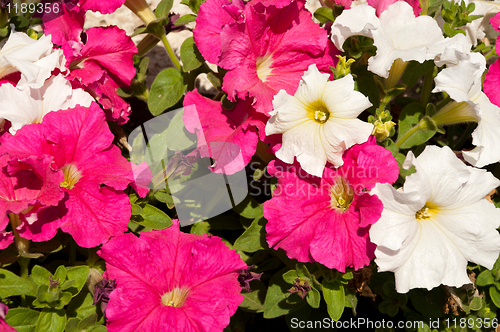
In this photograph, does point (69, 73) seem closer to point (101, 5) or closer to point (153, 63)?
point (101, 5)

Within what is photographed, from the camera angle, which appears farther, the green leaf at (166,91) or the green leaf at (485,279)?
the green leaf at (166,91)

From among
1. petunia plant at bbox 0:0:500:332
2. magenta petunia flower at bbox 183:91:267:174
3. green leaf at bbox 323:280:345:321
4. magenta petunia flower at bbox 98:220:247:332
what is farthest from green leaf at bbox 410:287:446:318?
magenta petunia flower at bbox 183:91:267:174

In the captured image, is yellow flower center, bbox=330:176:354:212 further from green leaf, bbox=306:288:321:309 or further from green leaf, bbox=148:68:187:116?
green leaf, bbox=148:68:187:116

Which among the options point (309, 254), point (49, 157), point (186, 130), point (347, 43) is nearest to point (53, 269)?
point (49, 157)

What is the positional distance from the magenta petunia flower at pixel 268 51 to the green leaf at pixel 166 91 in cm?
40

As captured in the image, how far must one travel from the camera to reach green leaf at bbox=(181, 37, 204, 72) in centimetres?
204

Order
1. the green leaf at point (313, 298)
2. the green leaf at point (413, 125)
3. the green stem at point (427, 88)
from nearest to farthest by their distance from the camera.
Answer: the green leaf at point (313, 298)
the green leaf at point (413, 125)
the green stem at point (427, 88)

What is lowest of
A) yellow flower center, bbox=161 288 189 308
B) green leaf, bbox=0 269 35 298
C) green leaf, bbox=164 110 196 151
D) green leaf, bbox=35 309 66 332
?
yellow flower center, bbox=161 288 189 308

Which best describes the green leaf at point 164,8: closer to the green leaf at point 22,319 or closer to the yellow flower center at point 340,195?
the yellow flower center at point 340,195

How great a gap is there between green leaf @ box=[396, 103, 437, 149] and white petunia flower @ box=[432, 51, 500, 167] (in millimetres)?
176

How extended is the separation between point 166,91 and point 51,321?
1.09 m

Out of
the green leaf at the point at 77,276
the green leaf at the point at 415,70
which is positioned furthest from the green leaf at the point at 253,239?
the green leaf at the point at 415,70

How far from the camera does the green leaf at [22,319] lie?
1.65 m

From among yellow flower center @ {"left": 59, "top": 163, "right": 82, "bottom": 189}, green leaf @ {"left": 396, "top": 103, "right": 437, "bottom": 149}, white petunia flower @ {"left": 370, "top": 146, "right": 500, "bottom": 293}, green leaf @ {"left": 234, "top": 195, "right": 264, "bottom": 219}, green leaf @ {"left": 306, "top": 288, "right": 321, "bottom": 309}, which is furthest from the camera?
green leaf @ {"left": 234, "top": 195, "right": 264, "bottom": 219}
